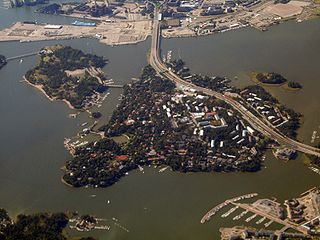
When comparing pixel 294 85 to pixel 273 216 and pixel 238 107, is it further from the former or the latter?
pixel 273 216

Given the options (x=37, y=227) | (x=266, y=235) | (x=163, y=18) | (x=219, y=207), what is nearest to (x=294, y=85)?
(x=219, y=207)

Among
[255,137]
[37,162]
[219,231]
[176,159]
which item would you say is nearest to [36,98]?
[37,162]

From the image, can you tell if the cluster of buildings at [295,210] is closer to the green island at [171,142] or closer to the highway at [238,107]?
the green island at [171,142]

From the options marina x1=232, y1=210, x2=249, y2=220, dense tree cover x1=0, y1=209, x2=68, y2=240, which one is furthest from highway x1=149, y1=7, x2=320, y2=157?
dense tree cover x1=0, y1=209, x2=68, y2=240

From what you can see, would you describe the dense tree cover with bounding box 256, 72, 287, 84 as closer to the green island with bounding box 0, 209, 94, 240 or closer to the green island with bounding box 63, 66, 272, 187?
the green island with bounding box 63, 66, 272, 187

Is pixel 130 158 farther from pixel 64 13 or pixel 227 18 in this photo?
pixel 64 13

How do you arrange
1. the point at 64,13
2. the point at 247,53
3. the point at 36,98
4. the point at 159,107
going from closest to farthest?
1. the point at 159,107
2. the point at 36,98
3. the point at 247,53
4. the point at 64,13
